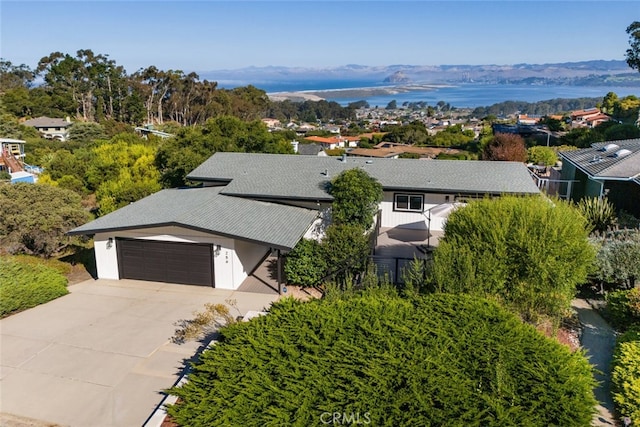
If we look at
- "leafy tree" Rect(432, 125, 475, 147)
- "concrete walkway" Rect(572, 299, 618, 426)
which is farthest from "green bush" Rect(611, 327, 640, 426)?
"leafy tree" Rect(432, 125, 475, 147)

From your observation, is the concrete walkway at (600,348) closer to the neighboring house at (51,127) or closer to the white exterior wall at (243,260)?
the white exterior wall at (243,260)

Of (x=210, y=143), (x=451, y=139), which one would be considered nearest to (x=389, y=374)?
(x=210, y=143)

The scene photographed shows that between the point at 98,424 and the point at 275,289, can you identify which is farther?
the point at 275,289

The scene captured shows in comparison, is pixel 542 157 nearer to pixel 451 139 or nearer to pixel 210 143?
pixel 210 143

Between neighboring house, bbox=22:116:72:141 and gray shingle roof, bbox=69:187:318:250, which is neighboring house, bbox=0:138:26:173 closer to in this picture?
neighboring house, bbox=22:116:72:141

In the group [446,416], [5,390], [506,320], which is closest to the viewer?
[446,416]

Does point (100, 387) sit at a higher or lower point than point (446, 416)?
lower

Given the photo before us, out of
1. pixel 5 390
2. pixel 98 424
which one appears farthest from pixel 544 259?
pixel 5 390

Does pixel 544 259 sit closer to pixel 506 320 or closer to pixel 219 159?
pixel 506 320
